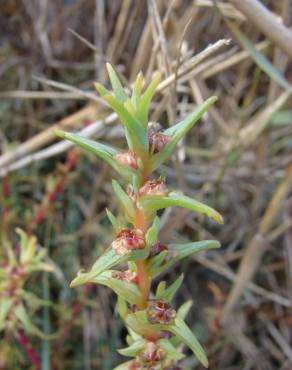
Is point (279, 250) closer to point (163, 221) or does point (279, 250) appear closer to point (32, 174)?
point (163, 221)

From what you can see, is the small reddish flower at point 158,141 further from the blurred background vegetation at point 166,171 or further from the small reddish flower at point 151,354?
the blurred background vegetation at point 166,171

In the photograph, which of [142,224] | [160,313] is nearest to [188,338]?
[160,313]

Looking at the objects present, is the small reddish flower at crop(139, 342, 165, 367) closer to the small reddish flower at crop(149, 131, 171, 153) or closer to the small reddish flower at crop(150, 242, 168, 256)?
the small reddish flower at crop(150, 242, 168, 256)

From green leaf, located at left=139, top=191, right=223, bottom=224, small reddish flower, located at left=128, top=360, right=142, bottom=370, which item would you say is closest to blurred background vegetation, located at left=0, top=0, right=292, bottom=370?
small reddish flower, located at left=128, top=360, right=142, bottom=370

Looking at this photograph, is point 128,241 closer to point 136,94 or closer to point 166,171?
point 136,94

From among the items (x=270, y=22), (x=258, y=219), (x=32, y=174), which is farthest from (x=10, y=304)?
(x=258, y=219)

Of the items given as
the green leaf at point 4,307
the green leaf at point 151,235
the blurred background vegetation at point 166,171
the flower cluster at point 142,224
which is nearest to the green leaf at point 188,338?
the flower cluster at point 142,224
